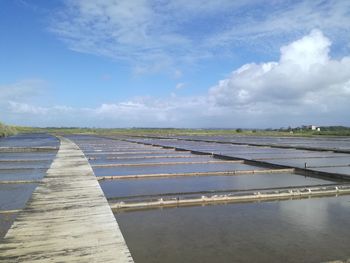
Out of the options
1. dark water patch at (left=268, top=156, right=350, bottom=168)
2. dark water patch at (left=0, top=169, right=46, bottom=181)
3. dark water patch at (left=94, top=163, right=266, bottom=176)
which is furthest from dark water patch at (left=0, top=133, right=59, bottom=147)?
dark water patch at (left=268, top=156, right=350, bottom=168)

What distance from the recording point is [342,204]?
6.48m

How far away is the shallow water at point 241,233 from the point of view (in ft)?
13.3

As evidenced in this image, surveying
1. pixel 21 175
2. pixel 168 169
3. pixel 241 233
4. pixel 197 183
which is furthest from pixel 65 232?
pixel 168 169

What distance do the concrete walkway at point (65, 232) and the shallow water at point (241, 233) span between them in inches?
19.7

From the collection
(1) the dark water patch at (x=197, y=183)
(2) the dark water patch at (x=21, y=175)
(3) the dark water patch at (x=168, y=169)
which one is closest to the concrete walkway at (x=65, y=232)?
(1) the dark water patch at (x=197, y=183)

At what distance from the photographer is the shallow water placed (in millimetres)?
4039

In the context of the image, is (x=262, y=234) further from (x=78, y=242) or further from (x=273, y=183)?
(x=273, y=183)

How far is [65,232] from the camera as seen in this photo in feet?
12.4

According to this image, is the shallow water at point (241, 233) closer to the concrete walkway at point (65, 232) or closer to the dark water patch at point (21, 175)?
the concrete walkway at point (65, 232)

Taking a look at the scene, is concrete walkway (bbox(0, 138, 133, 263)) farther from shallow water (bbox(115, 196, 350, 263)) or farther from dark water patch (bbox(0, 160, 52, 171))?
dark water patch (bbox(0, 160, 52, 171))

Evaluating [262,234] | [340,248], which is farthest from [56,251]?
[340,248]

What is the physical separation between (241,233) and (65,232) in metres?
2.34

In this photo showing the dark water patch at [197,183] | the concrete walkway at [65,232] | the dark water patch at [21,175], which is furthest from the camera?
the dark water patch at [21,175]

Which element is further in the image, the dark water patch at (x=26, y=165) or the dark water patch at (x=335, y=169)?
the dark water patch at (x=26, y=165)
